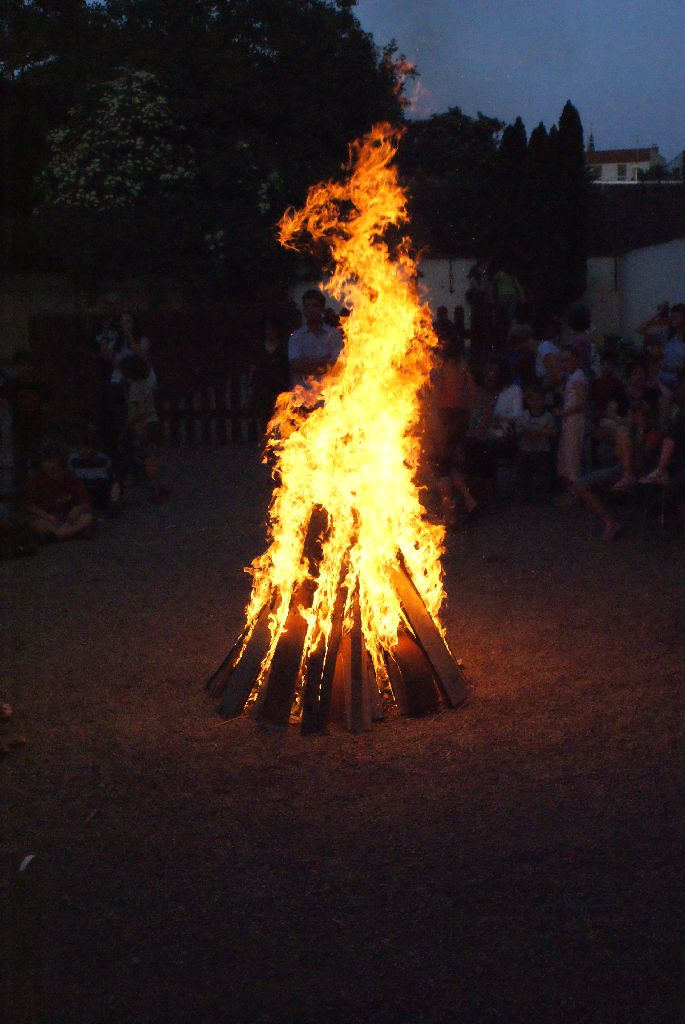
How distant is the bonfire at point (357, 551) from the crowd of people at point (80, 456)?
15.1ft

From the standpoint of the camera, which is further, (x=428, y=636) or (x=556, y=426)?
(x=556, y=426)

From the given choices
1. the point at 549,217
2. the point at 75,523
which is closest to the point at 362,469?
the point at 75,523

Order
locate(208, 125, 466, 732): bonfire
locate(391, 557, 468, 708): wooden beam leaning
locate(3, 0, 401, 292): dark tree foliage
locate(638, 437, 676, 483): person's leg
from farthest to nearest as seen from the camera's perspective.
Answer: locate(3, 0, 401, 292): dark tree foliage < locate(638, 437, 676, 483): person's leg < locate(391, 557, 468, 708): wooden beam leaning < locate(208, 125, 466, 732): bonfire

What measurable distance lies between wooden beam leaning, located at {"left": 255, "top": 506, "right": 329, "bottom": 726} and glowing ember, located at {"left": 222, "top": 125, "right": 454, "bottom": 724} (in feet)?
0.05

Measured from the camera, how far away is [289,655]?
5555mm

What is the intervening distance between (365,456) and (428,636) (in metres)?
0.95

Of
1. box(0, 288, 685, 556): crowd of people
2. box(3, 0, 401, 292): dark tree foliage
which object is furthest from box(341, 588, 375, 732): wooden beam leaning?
box(3, 0, 401, 292): dark tree foliage

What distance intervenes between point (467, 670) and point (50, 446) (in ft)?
18.9

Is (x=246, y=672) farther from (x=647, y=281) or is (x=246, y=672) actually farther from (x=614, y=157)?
(x=614, y=157)

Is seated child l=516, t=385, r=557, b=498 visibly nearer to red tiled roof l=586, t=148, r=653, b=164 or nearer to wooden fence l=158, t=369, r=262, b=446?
wooden fence l=158, t=369, r=262, b=446

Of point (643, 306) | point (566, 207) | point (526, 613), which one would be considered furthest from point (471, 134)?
point (526, 613)

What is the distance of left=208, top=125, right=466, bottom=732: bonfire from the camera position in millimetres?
5578

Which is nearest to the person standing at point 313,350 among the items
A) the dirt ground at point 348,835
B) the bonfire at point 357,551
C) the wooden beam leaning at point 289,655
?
the dirt ground at point 348,835

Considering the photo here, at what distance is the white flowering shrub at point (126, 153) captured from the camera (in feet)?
87.1
